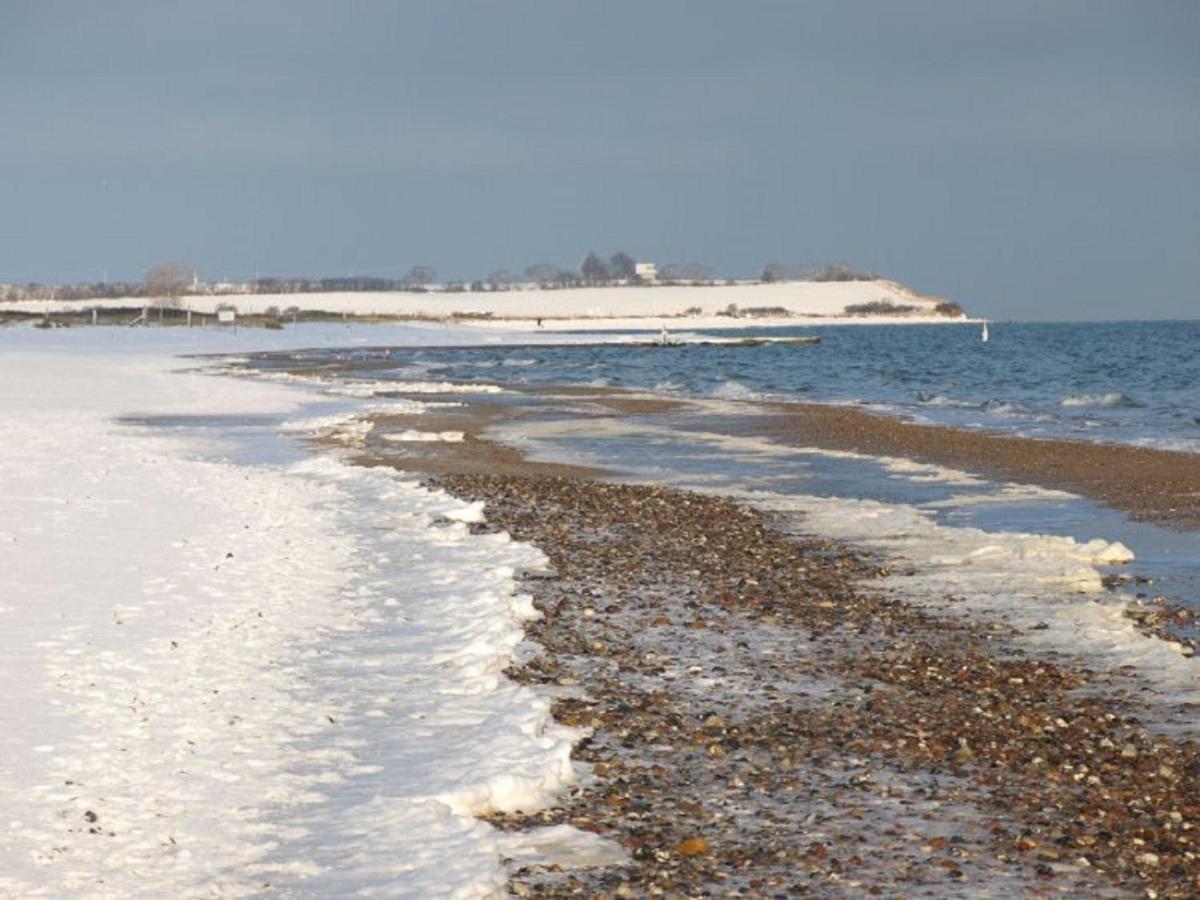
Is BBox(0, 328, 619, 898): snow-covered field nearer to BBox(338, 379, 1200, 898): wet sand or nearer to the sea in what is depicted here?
BBox(338, 379, 1200, 898): wet sand

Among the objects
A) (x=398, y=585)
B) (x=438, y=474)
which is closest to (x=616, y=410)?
(x=438, y=474)

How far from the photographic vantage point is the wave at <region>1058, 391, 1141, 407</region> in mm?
54688

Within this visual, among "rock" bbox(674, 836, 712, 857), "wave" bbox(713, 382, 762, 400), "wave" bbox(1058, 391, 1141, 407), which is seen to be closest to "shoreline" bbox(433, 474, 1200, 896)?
"rock" bbox(674, 836, 712, 857)

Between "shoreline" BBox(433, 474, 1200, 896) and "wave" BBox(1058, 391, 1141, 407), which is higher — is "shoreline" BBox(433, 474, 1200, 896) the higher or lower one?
the higher one

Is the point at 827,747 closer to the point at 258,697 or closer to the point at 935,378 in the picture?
the point at 258,697

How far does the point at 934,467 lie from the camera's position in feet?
97.7

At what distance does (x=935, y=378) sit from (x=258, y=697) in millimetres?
69464

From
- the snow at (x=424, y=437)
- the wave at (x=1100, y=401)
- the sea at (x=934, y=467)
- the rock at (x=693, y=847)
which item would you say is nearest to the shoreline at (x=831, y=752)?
the rock at (x=693, y=847)

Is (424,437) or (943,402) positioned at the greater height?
(424,437)

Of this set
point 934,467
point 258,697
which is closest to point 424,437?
point 934,467

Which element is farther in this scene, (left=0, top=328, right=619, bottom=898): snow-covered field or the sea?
the sea

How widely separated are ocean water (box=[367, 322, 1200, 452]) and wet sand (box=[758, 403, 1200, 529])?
111 inches

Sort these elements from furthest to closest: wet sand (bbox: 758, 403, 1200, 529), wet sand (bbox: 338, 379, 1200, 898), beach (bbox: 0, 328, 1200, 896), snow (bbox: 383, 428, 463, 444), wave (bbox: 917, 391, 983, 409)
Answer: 1. wave (bbox: 917, 391, 983, 409)
2. snow (bbox: 383, 428, 463, 444)
3. wet sand (bbox: 758, 403, 1200, 529)
4. beach (bbox: 0, 328, 1200, 896)
5. wet sand (bbox: 338, 379, 1200, 898)

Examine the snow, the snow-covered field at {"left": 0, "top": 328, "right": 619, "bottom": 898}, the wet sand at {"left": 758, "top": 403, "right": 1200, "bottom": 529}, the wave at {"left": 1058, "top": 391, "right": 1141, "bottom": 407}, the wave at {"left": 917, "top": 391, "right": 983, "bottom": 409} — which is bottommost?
the wave at {"left": 917, "top": 391, "right": 983, "bottom": 409}
